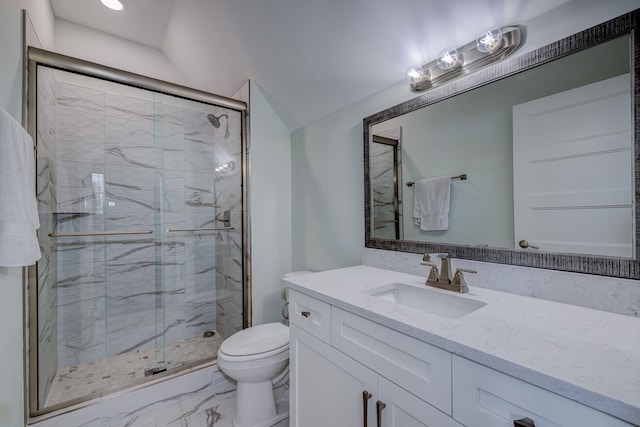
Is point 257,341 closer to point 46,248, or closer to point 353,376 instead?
point 353,376

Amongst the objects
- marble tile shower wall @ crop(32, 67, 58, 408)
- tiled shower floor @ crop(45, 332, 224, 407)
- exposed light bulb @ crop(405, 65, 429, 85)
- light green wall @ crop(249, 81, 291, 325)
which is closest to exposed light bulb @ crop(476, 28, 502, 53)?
exposed light bulb @ crop(405, 65, 429, 85)

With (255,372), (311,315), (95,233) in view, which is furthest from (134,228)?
(311,315)

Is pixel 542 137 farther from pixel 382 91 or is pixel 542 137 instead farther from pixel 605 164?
pixel 382 91

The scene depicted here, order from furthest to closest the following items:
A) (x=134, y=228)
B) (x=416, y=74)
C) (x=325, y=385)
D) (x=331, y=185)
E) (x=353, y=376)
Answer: (x=134, y=228) < (x=331, y=185) < (x=416, y=74) < (x=325, y=385) < (x=353, y=376)

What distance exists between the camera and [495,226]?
1116mm

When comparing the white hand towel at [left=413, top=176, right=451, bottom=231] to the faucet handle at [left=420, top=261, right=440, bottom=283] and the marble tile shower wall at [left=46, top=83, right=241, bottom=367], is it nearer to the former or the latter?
the faucet handle at [left=420, top=261, right=440, bottom=283]

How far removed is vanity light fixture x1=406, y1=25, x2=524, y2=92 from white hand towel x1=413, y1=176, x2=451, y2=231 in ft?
1.55

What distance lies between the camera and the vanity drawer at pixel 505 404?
0.49 metres

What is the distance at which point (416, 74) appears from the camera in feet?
4.39

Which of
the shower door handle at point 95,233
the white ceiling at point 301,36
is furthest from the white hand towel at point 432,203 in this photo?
the shower door handle at point 95,233

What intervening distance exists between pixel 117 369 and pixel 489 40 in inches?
120

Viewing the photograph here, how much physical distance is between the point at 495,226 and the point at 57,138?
2806 millimetres

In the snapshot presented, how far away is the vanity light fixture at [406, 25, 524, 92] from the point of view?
1.05 m

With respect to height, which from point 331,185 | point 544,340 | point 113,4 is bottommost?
point 544,340
